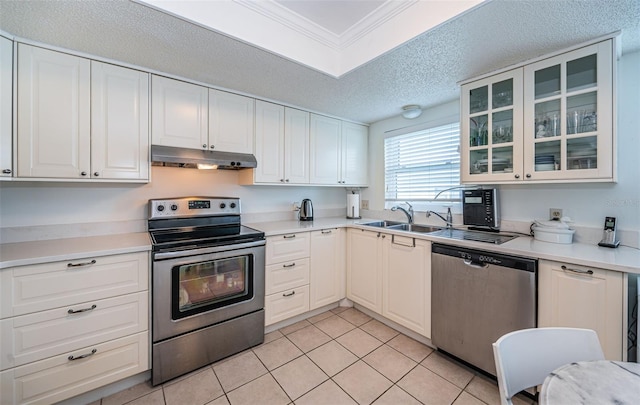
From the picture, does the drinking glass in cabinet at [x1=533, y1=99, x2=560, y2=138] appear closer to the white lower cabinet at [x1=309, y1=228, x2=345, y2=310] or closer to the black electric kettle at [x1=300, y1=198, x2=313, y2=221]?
the white lower cabinet at [x1=309, y1=228, x2=345, y2=310]

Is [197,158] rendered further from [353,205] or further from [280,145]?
[353,205]

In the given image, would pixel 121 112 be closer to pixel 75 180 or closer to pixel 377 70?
pixel 75 180

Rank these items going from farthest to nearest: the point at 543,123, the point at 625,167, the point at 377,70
→ the point at 377,70 → the point at 543,123 → the point at 625,167

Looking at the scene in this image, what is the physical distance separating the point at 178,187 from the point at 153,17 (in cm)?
137

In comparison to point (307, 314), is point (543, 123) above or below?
above

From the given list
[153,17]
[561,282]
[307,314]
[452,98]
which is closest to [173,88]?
[153,17]

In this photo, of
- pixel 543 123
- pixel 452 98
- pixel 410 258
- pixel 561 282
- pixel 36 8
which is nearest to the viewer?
pixel 36 8

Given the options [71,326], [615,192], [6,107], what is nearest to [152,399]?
[71,326]

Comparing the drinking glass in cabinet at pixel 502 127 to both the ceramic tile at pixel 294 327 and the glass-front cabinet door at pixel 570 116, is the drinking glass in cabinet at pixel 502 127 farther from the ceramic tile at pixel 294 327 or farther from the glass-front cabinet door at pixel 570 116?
the ceramic tile at pixel 294 327

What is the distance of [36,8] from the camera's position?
4.34 ft

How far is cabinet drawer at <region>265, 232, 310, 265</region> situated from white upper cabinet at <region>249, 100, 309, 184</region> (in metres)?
0.62

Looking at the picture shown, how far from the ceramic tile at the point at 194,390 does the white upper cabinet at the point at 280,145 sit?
5.37ft

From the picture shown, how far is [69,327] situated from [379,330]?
2292 millimetres

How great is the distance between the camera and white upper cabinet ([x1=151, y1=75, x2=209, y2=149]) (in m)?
2.01
